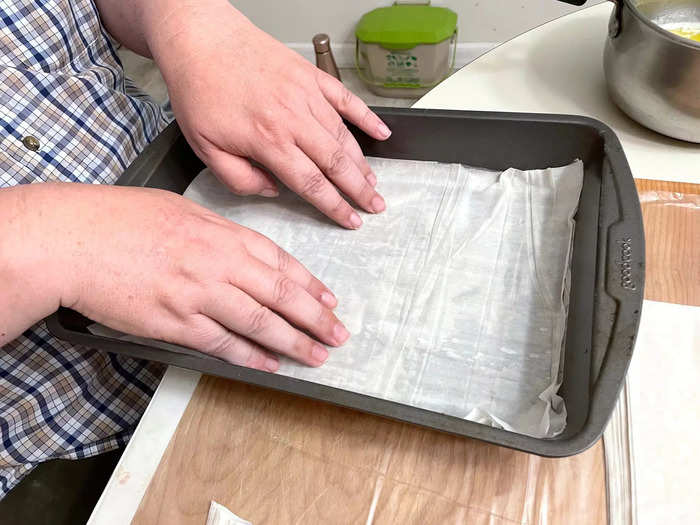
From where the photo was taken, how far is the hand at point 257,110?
510 millimetres

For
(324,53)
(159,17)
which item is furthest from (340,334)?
(324,53)

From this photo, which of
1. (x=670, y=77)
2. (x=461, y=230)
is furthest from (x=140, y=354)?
(x=670, y=77)

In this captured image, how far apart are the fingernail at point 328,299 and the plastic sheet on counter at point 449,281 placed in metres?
0.02

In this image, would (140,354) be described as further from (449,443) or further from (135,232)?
(449,443)

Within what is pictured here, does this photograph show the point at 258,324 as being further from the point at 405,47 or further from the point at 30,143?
the point at 405,47

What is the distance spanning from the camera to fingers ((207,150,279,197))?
0.53 meters

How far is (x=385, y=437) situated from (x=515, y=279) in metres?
0.19

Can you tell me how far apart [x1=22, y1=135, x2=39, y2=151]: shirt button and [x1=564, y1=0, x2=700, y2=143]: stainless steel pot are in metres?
0.59

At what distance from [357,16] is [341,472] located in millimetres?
1368

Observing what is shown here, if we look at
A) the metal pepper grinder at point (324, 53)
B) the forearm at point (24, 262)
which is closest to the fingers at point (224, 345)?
the forearm at point (24, 262)

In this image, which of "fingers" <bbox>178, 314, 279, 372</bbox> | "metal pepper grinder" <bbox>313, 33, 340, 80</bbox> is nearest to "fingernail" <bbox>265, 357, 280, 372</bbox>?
"fingers" <bbox>178, 314, 279, 372</bbox>

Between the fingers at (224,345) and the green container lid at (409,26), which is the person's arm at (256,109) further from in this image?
the green container lid at (409,26)

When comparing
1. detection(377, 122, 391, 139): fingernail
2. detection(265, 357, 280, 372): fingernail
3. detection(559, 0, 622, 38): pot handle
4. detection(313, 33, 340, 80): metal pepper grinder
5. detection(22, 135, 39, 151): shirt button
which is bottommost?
detection(313, 33, 340, 80): metal pepper grinder

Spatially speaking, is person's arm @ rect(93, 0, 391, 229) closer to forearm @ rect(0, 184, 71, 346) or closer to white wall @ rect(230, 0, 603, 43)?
forearm @ rect(0, 184, 71, 346)
